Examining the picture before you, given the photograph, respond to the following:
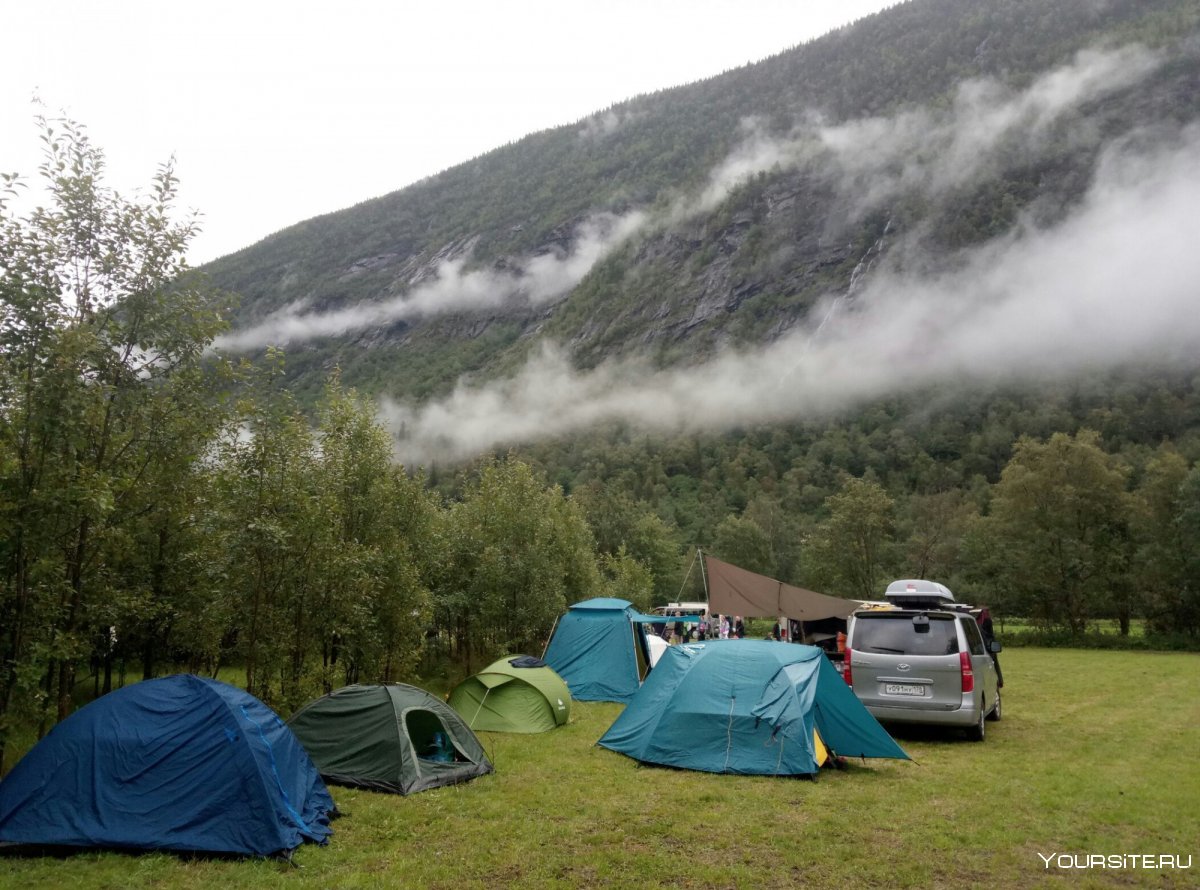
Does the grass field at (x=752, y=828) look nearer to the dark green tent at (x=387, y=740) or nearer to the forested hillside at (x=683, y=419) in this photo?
the dark green tent at (x=387, y=740)

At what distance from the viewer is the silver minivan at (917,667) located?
1134 cm

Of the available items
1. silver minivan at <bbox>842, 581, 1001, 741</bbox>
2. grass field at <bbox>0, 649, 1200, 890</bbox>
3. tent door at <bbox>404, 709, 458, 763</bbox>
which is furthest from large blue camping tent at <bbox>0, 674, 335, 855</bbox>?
silver minivan at <bbox>842, 581, 1001, 741</bbox>

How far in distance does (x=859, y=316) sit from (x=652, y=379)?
44043mm

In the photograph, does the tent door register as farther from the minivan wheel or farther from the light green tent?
the minivan wheel

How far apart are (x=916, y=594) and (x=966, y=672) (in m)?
3.15

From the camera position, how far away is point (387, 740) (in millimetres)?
9633

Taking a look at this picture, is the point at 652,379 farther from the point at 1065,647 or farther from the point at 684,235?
the point at 1065,647

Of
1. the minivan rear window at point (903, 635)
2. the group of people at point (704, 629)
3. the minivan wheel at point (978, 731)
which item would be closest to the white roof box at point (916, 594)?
the minivan rear window at point (903, 635)

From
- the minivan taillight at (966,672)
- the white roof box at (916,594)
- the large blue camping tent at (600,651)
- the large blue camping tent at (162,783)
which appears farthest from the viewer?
the large blue camping tent at (600,651)

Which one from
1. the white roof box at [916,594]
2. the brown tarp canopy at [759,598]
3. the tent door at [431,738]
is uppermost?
the tent door at [431,738]

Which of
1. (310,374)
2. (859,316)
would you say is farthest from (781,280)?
(310,374)

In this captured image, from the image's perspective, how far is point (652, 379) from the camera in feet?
519

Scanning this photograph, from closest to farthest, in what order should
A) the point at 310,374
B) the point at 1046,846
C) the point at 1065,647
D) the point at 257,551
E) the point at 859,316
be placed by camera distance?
1. the point at 1046,846
2. the point at 257,551
3. the point at 1065,647
4. the point at 859,316
5. the point at 310,374

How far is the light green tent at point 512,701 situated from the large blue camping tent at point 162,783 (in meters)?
6.45
